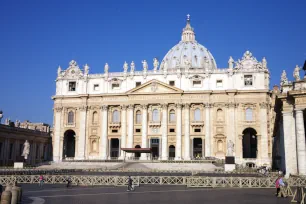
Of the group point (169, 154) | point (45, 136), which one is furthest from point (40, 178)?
point (45, 136)

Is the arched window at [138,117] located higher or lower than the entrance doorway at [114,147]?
higher

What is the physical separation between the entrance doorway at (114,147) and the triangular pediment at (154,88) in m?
10.3

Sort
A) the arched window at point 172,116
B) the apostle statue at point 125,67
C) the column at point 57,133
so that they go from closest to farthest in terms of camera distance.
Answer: the arched window at point 172,116 → the apostle statue at point 125,67 → the column at point 57,133

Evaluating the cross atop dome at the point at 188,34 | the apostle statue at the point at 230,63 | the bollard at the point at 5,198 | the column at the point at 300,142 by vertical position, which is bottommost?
the bollard at the point at 5,198

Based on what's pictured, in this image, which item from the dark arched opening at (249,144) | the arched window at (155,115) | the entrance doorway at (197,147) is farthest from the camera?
the dark arched opening at (249,144)

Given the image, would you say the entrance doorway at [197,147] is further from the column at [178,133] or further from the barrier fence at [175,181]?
the barrier fence at [175,181]

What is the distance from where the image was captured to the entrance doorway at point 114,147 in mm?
74069

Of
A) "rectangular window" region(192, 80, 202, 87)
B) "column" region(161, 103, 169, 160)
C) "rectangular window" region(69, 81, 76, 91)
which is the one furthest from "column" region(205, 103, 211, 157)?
"rectangular window" region(69, 81, 76, 91)

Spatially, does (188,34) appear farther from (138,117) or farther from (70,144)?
(70,144)

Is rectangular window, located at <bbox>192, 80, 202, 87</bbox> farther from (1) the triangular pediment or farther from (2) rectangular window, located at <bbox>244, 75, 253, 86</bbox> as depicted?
(2) rectangular window, located at <bbox>244, 75, 253, 86</bbox>

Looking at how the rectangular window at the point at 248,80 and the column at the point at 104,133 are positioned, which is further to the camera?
the column at the point at 104,133

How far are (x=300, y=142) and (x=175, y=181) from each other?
31.8ft

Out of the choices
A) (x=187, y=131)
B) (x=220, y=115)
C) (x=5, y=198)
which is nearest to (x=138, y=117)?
(x=187, y=131)

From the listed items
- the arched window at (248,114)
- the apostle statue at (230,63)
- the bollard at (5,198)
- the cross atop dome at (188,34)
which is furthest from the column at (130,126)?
the bollard at (5,198)
